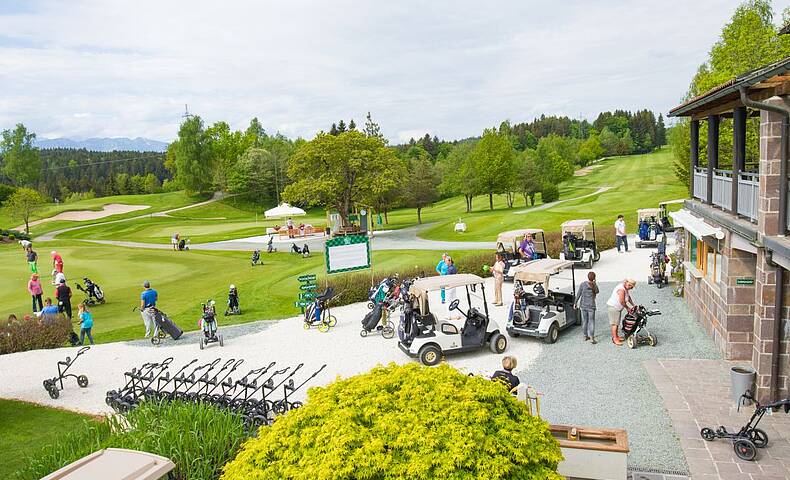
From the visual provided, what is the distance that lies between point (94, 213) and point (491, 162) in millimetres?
44894

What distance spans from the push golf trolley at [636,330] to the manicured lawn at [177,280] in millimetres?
10572

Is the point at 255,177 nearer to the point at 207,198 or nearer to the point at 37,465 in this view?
the point at 207,198

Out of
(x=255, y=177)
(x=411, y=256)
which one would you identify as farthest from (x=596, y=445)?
(x=255, y=177)

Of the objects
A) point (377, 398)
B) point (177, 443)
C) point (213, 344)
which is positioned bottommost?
point (213, 344)

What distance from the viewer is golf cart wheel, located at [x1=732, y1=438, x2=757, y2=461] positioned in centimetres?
781

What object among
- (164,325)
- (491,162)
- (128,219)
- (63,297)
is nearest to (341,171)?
(491,162)

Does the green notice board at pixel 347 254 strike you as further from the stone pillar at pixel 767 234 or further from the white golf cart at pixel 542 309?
the stone pillar at pixel 767 234

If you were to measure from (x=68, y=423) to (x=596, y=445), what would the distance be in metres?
9.31

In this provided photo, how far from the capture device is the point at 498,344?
13.4m

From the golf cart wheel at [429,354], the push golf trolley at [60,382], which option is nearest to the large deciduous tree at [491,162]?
the golf cart wheel at [429,354]

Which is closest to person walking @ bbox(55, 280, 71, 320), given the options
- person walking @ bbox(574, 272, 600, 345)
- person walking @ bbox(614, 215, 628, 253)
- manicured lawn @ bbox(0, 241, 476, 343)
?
manicured lawn @ bbox(0, 241, 476, 343)

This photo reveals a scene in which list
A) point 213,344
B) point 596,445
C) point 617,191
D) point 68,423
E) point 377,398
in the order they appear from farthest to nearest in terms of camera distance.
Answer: point 617,191 → point 213,344 → point 68,423 → point 596,445 → point 377,398

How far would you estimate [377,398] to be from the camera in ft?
18.4

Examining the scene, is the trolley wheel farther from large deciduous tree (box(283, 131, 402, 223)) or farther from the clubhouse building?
large deciduous tree (box(283, 131, 402, 223))
